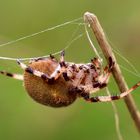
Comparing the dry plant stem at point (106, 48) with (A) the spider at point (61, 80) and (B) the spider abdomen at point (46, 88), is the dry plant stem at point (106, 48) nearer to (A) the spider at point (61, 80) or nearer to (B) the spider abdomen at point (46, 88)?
(A) the spider at point (61, 80)

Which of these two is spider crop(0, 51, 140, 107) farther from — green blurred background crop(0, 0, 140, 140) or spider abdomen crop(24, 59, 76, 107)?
green blurred background crop(0, 0, 140, 140)

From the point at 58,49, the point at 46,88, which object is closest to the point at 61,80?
the point at 46,88

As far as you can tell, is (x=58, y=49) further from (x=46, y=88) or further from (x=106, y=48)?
(x=106, y=48)

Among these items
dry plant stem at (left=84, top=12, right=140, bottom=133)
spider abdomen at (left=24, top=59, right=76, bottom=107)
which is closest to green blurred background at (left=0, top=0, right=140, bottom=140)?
spider abdomen at (left=24, top=59, right=76, bottom=107)

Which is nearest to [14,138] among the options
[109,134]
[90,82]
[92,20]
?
[109,134]

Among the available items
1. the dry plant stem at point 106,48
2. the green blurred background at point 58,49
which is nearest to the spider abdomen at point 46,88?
the dry plant stem at point 106,48

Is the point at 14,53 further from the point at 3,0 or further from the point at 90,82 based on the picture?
the point at 90,82

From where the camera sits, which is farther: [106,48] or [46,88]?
[46,88]
